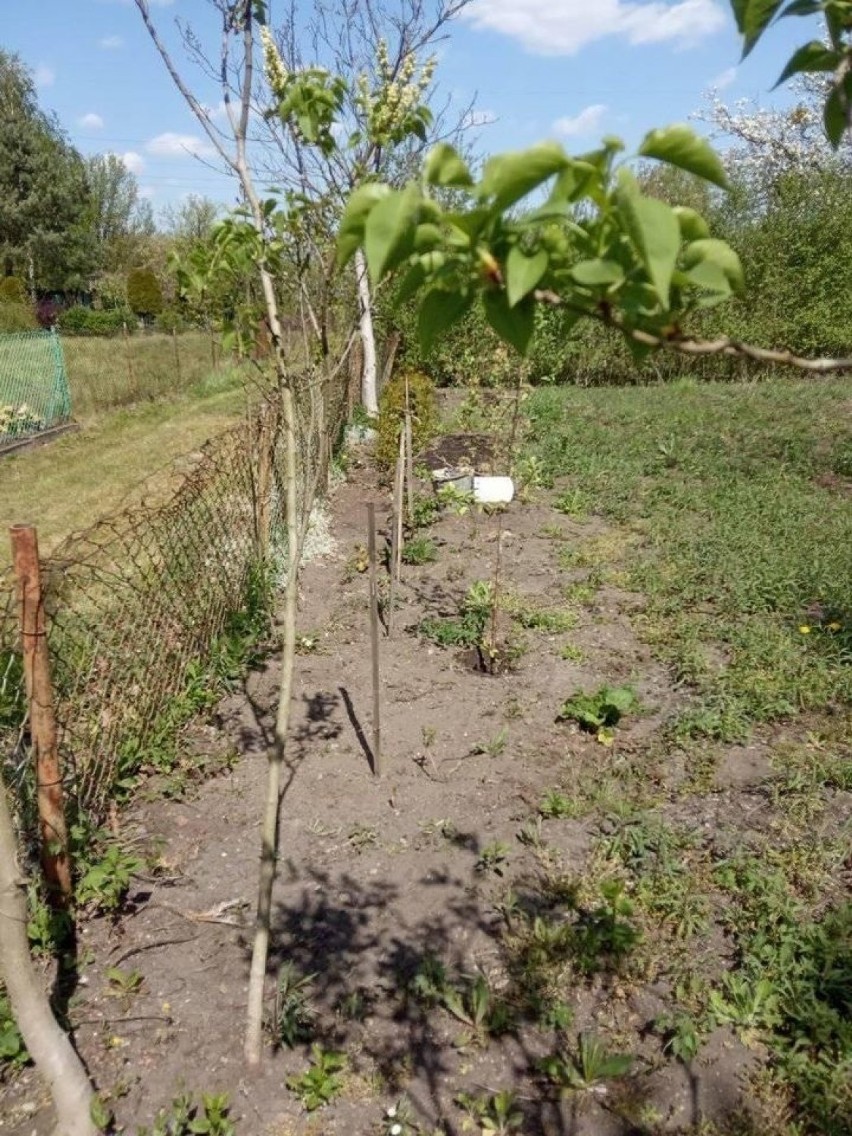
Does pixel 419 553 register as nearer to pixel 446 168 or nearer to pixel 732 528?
pixel 732 528

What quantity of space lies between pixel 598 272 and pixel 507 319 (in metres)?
0.11

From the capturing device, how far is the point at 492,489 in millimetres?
6883

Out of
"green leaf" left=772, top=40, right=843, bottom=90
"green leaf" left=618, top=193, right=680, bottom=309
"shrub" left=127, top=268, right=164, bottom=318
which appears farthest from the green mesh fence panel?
"shrub" left=127, top=268, right=164, bottom=318

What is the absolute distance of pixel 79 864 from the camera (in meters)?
2.86

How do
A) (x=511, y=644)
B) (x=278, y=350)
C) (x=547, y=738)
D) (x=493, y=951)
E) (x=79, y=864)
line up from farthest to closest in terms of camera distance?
(x=511, y=644) → (x=547, y=738) → (x=79, y=864) → (x=493, y=951) → (x=278, y=350)

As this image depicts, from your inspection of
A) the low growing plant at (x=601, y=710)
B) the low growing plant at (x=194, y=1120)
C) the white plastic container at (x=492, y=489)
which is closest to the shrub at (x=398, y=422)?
the white plastic container at (x=492, y=489)

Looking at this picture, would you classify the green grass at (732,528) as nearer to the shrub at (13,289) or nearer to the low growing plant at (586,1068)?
the low growing plant at (586,1068)

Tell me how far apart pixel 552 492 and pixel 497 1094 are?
6.23 m

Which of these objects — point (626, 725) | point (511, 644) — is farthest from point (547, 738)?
point (511, 644)

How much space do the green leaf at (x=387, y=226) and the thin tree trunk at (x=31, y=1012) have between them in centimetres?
171

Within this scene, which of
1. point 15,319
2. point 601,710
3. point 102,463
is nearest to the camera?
point 601,710

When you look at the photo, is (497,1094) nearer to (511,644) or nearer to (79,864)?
(79,864)

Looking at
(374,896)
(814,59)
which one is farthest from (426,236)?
(374,896)

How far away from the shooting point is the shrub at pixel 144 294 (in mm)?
28656
